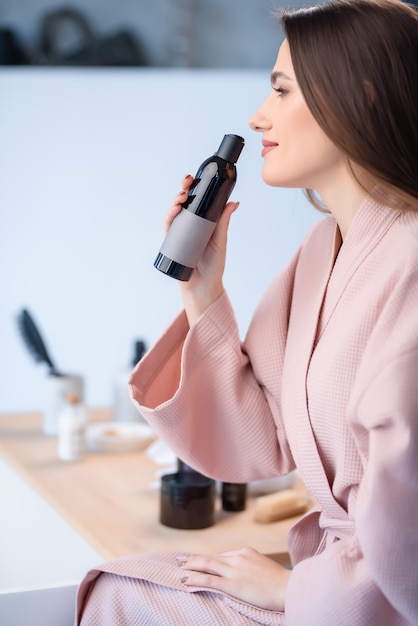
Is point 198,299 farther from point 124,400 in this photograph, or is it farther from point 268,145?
point 124,400

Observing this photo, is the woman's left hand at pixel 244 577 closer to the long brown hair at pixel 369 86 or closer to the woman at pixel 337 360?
the woman at pixel 337 360

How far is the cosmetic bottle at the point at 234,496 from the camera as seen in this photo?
1656 millimetres

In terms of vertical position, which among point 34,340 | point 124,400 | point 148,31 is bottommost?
point 124,400

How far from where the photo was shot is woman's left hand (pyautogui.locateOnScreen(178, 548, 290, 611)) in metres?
1.27

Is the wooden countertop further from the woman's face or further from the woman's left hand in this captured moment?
the woman's face

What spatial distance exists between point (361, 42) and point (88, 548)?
90 cm

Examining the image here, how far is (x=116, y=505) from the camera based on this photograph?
5.51 ft

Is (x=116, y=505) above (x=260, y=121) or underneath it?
underneath

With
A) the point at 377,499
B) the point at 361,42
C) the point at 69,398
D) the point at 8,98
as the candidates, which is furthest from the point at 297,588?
the point at 8,98

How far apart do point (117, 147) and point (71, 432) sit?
146 centimetres

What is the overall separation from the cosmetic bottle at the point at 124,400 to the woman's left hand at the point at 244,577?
2.83 feet

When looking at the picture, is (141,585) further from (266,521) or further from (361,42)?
(361,42)

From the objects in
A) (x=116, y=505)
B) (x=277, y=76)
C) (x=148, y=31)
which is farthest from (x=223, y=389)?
(x=148, y=31)

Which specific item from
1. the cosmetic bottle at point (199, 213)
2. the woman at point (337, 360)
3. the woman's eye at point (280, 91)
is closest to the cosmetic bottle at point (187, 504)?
the woman at point (337, 360)
